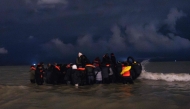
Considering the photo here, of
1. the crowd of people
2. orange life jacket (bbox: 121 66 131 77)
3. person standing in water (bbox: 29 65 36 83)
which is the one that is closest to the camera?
orange life jacket (bbox: 121 66 131 77)

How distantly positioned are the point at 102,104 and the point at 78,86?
5.47 meters

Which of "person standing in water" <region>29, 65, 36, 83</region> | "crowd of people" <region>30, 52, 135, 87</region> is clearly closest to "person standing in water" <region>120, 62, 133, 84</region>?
"crowd of people" <region>30, 52, 135, 87</region>

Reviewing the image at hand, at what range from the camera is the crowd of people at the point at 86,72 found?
48.2 ft

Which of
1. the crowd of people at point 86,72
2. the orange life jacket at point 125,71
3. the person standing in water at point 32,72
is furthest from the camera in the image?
the person standing in water at point 32,72

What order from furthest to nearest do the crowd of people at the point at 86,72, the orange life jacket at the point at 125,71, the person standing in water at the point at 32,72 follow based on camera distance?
the person standing in water at the point at 32,72 → the crowd of people at the point at 86,72 → the orange life jacket at the point at 125,71

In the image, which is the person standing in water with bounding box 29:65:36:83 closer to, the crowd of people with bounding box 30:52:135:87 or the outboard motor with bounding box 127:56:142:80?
the crowd of people with bounding box 30:52:135:87

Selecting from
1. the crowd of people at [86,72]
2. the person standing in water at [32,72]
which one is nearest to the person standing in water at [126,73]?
the crowd of people at [86,72]

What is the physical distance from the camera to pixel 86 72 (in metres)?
14.9

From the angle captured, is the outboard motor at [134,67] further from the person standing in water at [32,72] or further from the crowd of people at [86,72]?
the person standing in water at [32,72]

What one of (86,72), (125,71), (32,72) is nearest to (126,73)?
(125,71)

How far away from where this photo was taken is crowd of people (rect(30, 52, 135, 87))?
14.7 metres

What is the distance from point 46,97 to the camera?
1089 centimetres

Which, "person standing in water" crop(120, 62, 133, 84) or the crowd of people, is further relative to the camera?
the crowd of people

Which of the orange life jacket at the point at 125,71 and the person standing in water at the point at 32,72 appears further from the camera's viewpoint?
the person standing in water at the point at 32,72
